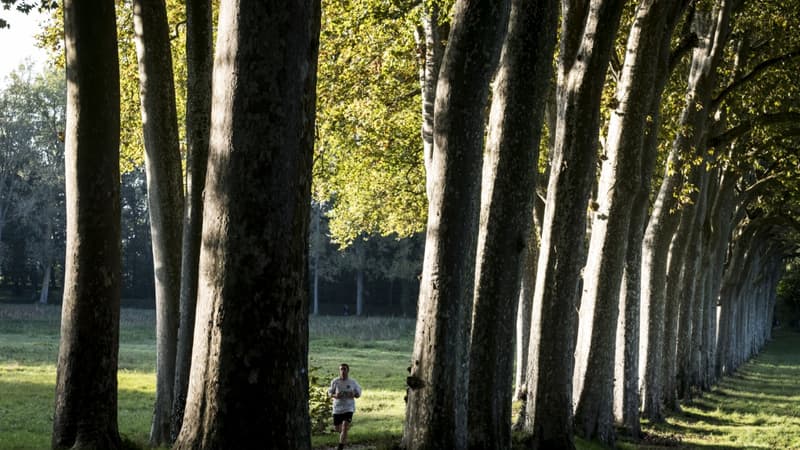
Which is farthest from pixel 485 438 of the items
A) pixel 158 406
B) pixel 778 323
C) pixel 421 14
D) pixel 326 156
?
pixel 778 323

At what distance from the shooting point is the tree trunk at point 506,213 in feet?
39.8

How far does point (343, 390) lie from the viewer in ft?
53.6

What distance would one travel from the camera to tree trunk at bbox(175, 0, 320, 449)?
6742 mm

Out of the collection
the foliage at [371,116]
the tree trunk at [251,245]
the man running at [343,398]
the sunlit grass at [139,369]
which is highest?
the foliage at [371,116]

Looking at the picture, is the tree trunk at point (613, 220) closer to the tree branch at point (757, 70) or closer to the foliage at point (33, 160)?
the tree branch at point (757, 70)

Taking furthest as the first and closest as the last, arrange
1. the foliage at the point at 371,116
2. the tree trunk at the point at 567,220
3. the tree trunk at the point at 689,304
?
the tree trunk at the point at 689,304
the foliage at the point at 371,116
the tree trunk at the point at 567,220

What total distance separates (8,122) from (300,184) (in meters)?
78.1

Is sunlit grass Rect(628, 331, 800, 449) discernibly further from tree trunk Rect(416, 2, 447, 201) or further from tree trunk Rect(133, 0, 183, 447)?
tree trunk Rect(133, 0, 183, 447)

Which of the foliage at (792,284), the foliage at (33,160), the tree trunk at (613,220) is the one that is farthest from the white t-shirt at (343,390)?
the foliage at (792,284)

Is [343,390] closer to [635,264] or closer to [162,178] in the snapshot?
[162,178]

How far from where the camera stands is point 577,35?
16.2 meters

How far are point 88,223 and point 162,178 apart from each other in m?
3.71

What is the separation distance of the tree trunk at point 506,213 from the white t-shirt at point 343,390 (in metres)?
4.28

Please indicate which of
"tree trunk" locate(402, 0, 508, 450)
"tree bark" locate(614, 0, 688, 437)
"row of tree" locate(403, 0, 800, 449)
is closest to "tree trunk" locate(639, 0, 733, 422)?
"row of tree" locate(403, 0, 800, 449)
